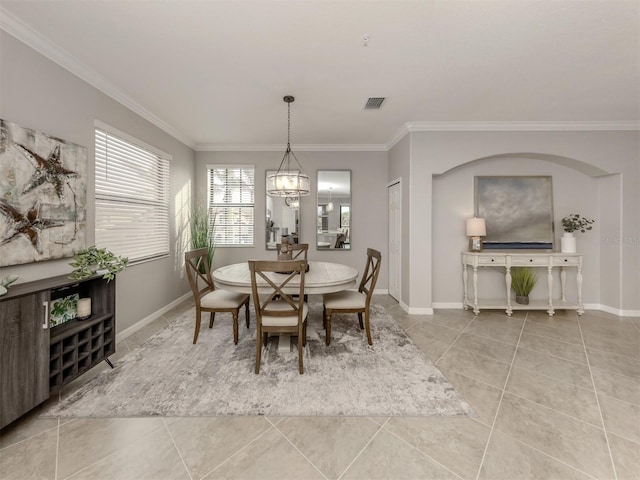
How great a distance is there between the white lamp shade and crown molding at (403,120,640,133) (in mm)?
1268

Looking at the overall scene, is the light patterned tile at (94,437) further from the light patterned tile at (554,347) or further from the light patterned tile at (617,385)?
the light patterned tile at (554,347)

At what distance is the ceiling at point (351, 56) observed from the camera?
68.2 inches

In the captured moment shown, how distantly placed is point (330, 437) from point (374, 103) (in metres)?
3.23

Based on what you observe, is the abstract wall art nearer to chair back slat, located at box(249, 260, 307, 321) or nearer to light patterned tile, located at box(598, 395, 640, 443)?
chair back slat, located at box(249, 260, 307, 321)

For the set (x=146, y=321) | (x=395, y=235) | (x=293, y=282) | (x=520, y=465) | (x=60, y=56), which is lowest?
(x=520, y=465)

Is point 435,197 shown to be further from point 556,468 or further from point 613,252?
point 556,468

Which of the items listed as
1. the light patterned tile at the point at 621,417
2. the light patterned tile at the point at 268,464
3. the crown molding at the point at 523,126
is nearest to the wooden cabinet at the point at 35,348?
the light patterned tile at the point at 268,464

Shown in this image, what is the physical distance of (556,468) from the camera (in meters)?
1.36

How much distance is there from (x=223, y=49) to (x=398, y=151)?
290cm

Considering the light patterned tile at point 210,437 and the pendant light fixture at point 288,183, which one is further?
the pendant light fixture at point 288,183

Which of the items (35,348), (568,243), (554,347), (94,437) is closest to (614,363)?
(554,347)

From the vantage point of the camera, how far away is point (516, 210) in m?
3.89

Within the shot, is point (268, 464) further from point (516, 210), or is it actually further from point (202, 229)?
point (516, 210)

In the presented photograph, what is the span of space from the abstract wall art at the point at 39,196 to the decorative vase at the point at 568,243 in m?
5.87
